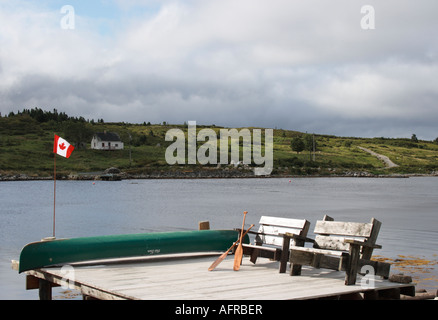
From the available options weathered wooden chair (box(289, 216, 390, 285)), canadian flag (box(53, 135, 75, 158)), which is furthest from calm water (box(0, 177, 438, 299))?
weathered wooden chair (box(289, 216, 390, 285))

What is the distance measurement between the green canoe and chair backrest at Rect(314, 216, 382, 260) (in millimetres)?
2581

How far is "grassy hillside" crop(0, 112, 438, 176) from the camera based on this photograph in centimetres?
10844

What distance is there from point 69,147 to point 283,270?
6124 mm

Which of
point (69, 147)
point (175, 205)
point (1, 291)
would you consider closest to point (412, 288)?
point (69, 147)

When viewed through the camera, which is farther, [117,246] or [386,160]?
[386,160]

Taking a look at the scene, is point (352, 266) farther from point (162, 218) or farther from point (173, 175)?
point (173, 175)

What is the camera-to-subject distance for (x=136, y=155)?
12044 centimetres

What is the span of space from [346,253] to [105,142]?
393 ft

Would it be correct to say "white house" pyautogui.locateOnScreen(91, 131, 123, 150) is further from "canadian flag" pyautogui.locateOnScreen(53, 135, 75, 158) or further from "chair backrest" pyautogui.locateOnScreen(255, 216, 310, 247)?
"chair backrest" pyautogui.locateOnScreen(255, 216, 310, 247)

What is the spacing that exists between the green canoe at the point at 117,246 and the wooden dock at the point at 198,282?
0.60 feet

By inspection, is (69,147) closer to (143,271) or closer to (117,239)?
(117,239)

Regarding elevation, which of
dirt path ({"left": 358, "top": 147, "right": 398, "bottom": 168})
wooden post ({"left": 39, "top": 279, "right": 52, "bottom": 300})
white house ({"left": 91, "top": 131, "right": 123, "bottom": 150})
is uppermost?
white house ({"left": 91, "top": 131, "right": 123, "bottom": 150})

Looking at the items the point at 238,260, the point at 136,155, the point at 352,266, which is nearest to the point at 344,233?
the point at 352,266

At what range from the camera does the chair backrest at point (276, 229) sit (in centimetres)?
1108
